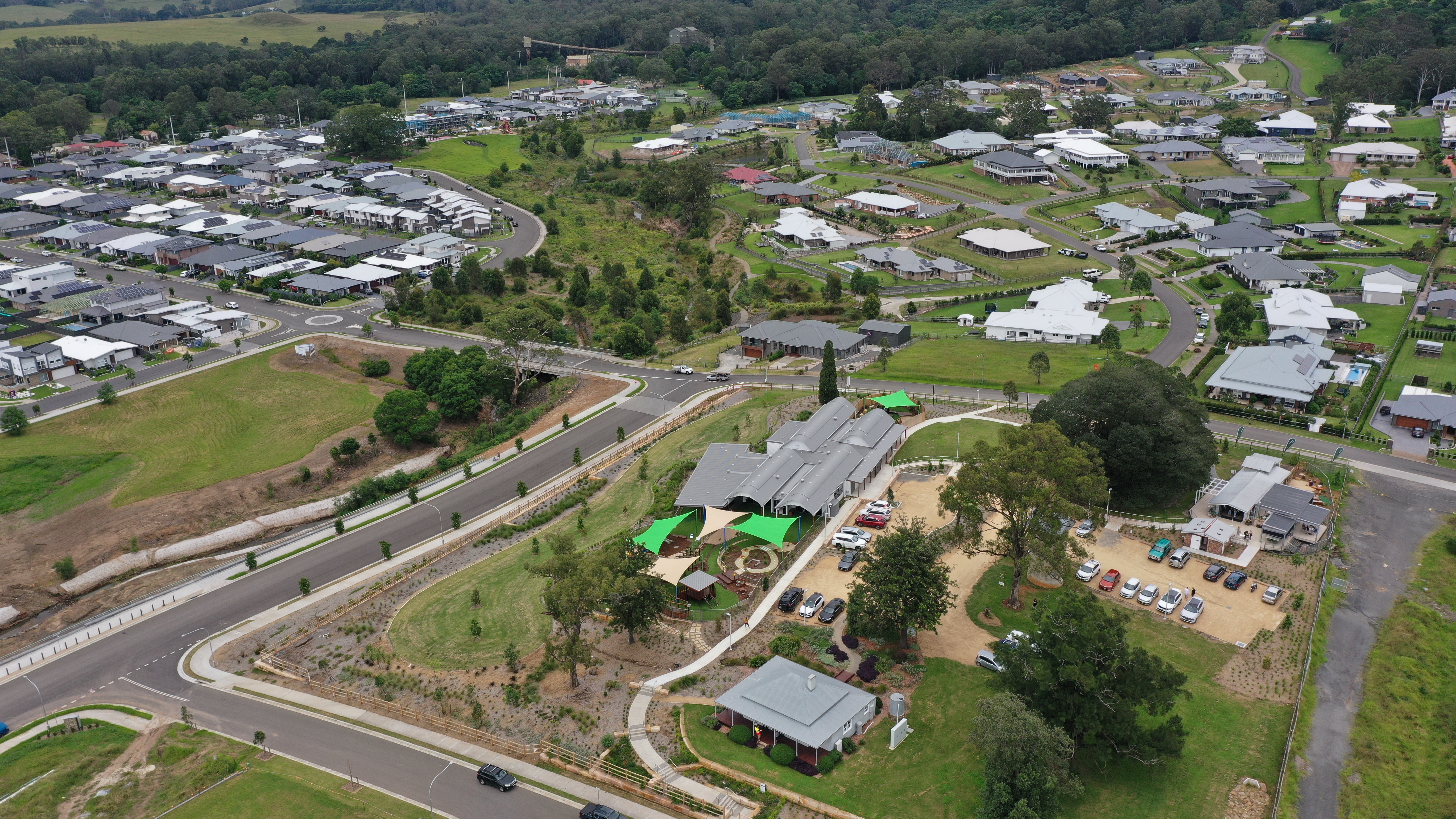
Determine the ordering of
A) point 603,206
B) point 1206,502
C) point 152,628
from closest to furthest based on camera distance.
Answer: point 152,628 < point 1206,502 < point 603,206

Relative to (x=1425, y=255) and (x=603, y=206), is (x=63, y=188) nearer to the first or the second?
(x=603, y=206)

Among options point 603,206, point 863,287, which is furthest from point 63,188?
point 863,287

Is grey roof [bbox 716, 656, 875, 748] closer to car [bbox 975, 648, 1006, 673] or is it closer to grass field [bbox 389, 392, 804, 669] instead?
car [bbox 975, 648, 1006, 673]

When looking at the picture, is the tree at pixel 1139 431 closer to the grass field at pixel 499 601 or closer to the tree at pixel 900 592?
the tree at pixel 900 592

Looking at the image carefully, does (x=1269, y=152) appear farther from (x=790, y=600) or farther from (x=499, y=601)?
(x=499, y=601)

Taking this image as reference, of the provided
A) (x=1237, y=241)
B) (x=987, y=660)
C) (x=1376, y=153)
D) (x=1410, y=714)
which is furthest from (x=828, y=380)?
(x=1376, y=153)

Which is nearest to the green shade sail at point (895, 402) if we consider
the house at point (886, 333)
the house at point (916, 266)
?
the house at point (886, 333)
